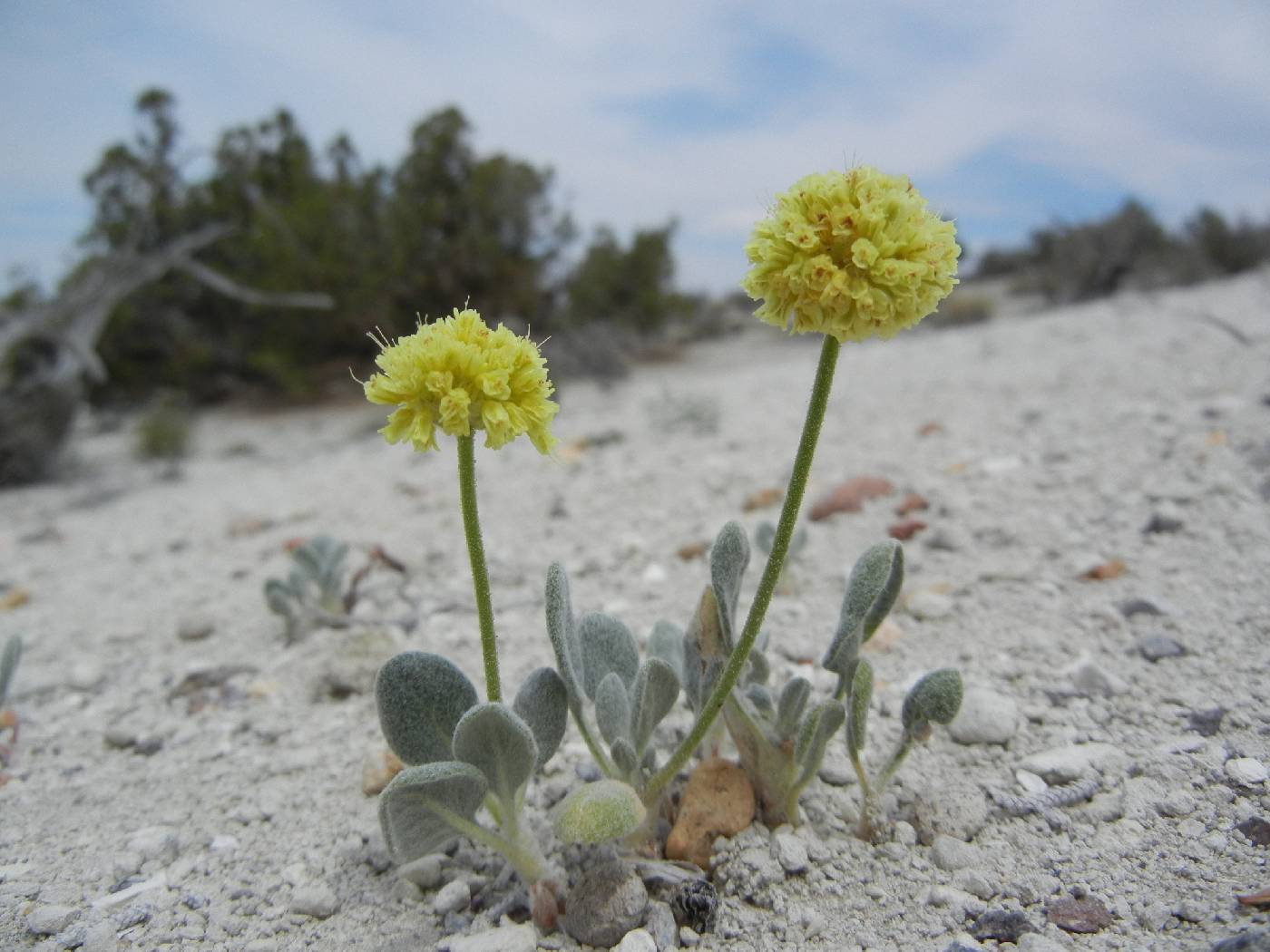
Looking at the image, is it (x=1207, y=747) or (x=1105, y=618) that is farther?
(x=1105, y=618)

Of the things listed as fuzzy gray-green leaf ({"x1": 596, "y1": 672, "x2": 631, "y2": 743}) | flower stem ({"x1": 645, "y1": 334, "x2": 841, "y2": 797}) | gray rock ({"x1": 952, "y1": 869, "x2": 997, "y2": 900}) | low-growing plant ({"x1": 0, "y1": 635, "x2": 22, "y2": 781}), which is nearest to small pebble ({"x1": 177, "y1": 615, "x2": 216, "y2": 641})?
low-growing plant ({"x1": 0, "y1": 635, "x2": 22, "y2": 781})

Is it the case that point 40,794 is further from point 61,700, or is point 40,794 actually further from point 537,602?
point 537,602

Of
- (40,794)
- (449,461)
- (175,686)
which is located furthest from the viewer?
(449,461)

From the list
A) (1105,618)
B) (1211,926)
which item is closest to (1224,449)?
(1105,618)

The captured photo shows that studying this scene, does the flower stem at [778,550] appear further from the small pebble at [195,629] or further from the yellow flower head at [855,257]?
the small pebble at [195,629]

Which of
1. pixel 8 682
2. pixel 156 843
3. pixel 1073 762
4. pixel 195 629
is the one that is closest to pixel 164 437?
pixel 195 629
